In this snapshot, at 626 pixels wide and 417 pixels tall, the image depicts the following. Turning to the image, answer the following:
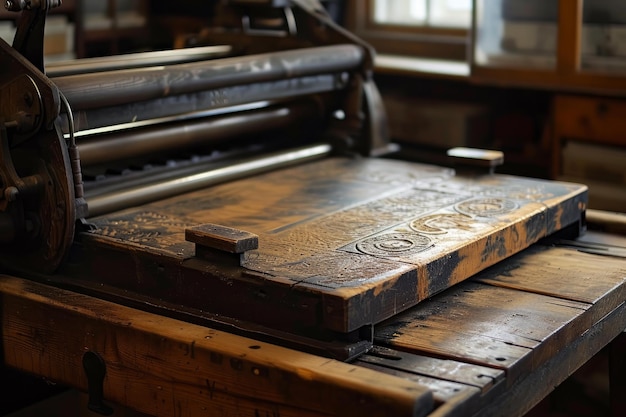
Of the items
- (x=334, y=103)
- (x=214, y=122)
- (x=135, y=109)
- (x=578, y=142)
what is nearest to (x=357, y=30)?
(x=578, y=142)

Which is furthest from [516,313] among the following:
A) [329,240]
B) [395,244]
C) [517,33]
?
[517,33]

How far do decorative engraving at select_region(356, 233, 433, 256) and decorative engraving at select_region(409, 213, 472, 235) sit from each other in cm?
5

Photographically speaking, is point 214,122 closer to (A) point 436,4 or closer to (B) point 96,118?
(B) point 96,118

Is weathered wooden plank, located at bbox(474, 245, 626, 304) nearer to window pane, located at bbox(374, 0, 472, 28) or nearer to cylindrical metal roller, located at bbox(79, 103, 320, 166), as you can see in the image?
cylindrical metal roller, located at bbox(79, 103, 320, 166)

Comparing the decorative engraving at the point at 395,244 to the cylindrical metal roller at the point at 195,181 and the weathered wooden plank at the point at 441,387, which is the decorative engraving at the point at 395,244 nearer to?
the weathered wooden plank at the point at 441,387

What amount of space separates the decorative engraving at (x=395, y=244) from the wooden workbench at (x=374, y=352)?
97mm

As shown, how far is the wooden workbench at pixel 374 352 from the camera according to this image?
1332 mm

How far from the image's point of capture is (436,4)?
12.9ft

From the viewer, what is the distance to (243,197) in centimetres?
204

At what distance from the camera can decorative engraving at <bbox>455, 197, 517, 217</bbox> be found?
1879 millimetres

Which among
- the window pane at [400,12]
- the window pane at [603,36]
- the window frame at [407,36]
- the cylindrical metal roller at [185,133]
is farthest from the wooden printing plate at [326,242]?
the window pane at [400,12]

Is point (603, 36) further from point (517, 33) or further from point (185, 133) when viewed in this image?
point (185, 133)

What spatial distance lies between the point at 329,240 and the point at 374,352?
0.29 metres

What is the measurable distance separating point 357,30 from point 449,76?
749 mm
